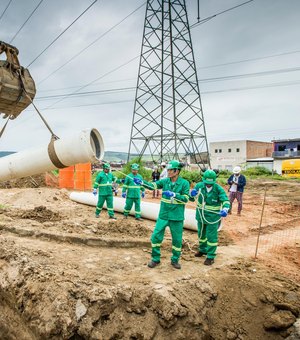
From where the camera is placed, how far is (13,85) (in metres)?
4.22

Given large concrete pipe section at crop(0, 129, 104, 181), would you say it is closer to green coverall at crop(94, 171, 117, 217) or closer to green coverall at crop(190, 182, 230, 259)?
green coverall at crop(190, 182, 230, 259)

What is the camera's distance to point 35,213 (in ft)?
27.9

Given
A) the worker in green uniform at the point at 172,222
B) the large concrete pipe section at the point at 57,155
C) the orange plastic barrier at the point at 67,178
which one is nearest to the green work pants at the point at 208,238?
the worker in green uniform at the point at 172,222

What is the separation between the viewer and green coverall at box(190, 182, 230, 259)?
532 cm

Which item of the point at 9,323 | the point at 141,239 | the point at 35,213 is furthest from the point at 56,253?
the point at 35,213

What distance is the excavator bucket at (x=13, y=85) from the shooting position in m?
4.13

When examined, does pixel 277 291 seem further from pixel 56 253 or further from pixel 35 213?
pixel 35 213

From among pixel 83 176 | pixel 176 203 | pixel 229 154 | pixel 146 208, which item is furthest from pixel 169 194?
pixel 229 154

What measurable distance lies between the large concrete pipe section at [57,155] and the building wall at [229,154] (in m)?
44.9

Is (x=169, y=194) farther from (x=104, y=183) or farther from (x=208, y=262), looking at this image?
(x=104, y=183)

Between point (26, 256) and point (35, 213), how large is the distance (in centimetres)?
401

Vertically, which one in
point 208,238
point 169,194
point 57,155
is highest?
point 57,155

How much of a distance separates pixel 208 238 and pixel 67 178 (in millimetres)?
13954

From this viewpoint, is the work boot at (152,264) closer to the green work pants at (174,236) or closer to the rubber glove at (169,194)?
the green work pants at (174,236)
